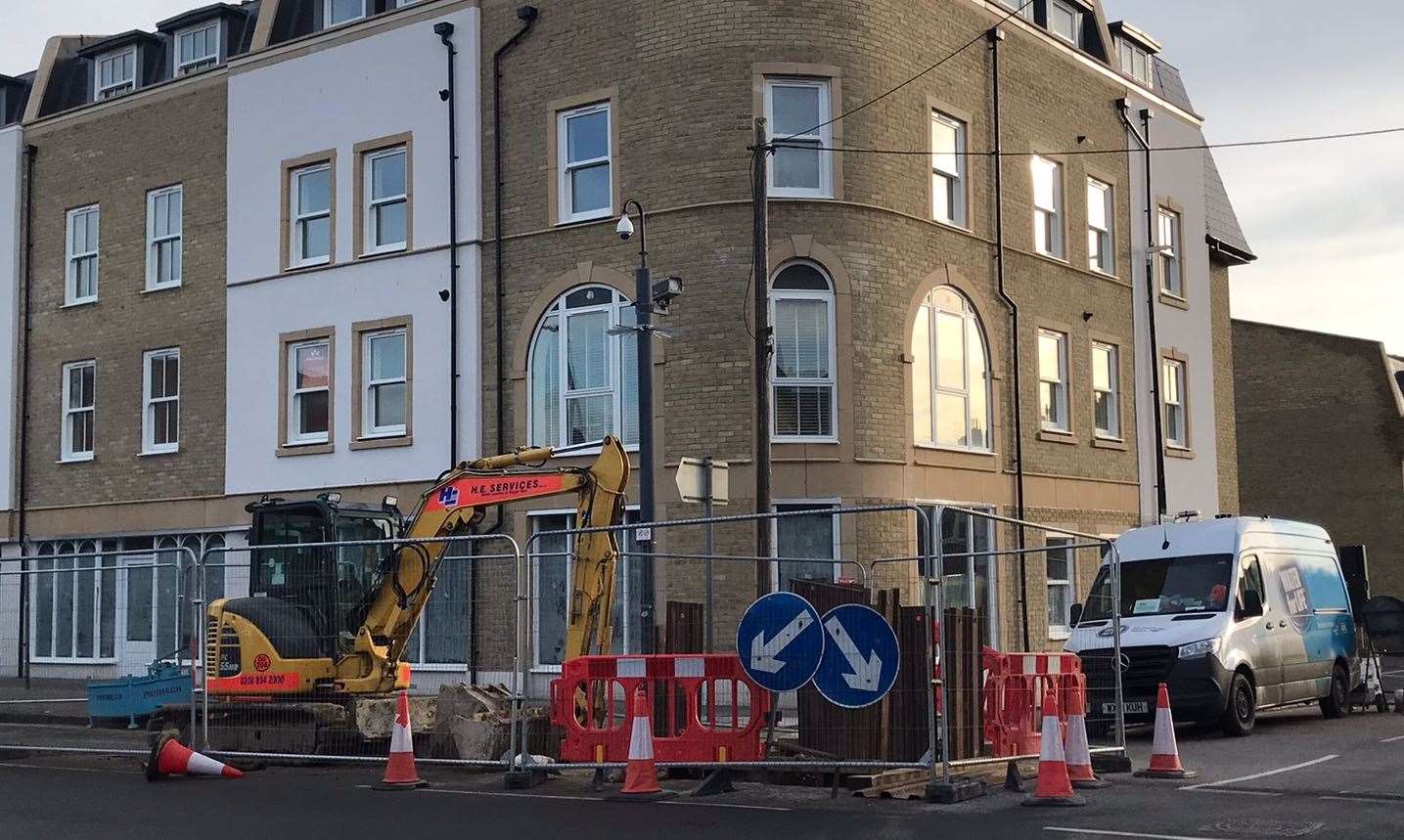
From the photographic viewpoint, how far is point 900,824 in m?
10.6

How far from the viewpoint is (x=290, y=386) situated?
27000mm

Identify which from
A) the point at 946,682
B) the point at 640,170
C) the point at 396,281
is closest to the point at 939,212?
the point at 640,170

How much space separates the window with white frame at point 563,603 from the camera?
14.1 meters

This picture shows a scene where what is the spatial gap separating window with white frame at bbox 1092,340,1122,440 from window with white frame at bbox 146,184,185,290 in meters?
16.3

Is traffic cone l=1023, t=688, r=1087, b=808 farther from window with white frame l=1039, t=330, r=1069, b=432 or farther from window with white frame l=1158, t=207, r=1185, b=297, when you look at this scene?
window with white frame l=1158, t=207, r=1185, b=297

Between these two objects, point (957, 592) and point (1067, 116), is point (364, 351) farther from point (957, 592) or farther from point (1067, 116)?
point (957, 592)

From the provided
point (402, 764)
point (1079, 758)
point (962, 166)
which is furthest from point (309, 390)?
point (1079, 758)

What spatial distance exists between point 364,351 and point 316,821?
15.5m

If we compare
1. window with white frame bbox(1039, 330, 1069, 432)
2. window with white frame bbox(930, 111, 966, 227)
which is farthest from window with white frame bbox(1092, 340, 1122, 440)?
window with white frame bbox(930, 111, 966, 227)

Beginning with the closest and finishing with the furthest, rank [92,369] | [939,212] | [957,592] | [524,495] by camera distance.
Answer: [957,592] → [524,495] → [939,212] → [92,369]

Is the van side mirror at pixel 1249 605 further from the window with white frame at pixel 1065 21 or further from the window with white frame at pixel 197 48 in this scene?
the window with white frame at pixel 197 48

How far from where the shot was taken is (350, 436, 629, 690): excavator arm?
14.9 meters

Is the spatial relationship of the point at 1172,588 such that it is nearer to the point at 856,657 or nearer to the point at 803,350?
the point at 803,350

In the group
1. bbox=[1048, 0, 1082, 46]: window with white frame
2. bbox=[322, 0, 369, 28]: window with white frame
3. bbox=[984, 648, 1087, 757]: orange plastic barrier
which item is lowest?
bbox=[984, 648, 1087, 757]: orange plastic barrier
